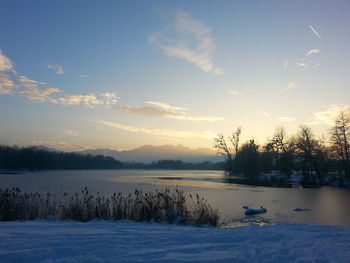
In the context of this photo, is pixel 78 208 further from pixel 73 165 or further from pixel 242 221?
pixel 73 165

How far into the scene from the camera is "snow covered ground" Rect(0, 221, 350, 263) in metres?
4.51

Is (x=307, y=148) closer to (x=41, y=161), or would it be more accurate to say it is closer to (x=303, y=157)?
(x=303, y=157)

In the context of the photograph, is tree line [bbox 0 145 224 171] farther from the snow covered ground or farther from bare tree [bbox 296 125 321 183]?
the snow covered ground

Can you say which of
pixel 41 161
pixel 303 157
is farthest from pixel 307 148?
pixel 41 161

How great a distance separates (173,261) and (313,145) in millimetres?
50084

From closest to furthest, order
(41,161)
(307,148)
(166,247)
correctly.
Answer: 1. (166,247)
2. (307,148)
3. (41,161)

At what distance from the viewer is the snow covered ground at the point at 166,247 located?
14.8 feet

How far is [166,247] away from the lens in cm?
525

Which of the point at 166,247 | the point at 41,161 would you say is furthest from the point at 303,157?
the point at 41,161

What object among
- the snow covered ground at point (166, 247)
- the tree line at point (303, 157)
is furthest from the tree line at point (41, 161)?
the snow covered ground at point (166, 247)

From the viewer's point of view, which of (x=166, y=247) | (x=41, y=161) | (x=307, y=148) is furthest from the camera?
(x=41, y=161)

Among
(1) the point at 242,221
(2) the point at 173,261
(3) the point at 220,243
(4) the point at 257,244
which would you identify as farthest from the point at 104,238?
(1) the point at 242,221

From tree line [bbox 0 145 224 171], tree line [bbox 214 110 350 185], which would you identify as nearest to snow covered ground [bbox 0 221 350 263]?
tree line [bbox 214 110 350 185]

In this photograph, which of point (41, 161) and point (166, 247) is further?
point (41, 161)
